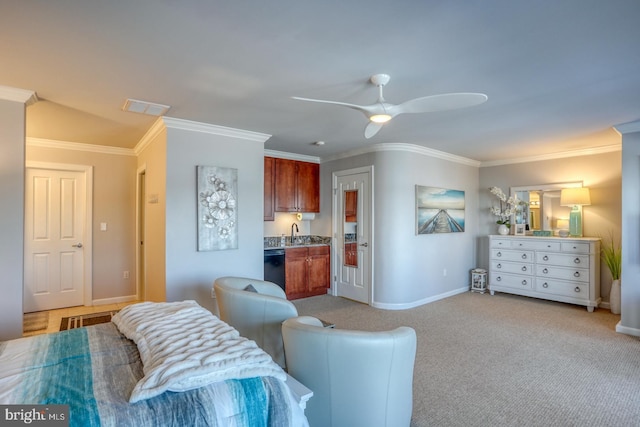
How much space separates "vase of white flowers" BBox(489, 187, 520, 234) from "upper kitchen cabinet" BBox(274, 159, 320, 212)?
3.19 metres

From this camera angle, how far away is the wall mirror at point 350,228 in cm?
523

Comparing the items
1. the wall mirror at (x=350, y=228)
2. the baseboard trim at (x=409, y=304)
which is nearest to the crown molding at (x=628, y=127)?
the baseboard trim at (x=409, y=304)

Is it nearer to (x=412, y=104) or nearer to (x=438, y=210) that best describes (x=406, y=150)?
(x=438, y=210)

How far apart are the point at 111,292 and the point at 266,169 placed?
305cm

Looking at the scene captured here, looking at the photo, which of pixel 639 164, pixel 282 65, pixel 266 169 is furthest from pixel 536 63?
pixel 266 169

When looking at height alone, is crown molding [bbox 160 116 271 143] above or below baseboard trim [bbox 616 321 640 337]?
above

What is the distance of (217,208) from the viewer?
12.5 ft

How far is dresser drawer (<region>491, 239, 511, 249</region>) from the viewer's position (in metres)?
5.38

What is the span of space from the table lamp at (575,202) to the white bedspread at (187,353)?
5.31 m

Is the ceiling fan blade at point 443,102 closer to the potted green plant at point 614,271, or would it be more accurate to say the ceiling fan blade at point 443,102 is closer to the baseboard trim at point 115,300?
the potted green plant at point 614,271

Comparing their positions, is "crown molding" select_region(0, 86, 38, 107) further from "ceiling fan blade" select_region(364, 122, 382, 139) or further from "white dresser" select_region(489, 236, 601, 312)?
"white dresser" select_region(489, 236, 601, 312)

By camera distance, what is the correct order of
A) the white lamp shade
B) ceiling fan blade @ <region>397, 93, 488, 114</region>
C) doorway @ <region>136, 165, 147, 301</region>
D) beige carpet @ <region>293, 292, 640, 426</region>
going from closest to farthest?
ceiling fan blade @ <region>397, 93, 488, 114</region> < beige carpet @ <region>293, 292, 640, 426</region> < the white lamp shade < doorway @ <region>136, 165, 147, 301</region>

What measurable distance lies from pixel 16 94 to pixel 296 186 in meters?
3.60

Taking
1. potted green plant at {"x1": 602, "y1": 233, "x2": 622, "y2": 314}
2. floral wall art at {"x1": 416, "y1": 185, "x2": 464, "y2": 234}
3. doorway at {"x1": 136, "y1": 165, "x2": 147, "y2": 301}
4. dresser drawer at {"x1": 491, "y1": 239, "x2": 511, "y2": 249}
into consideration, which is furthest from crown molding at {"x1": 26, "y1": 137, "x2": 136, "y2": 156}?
potted green plant at {"x1": 602, "y1": 233, "x2": 622, "y2": 314}
